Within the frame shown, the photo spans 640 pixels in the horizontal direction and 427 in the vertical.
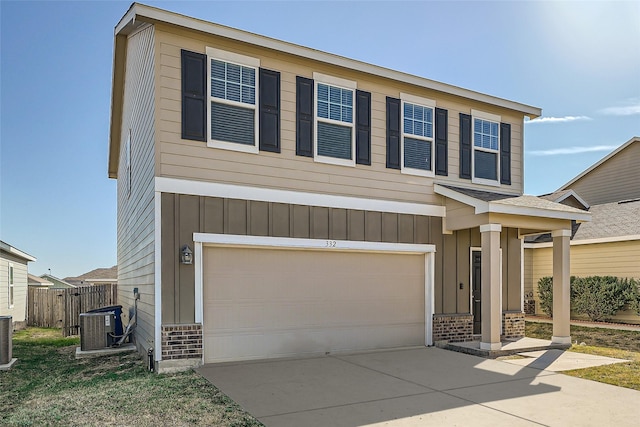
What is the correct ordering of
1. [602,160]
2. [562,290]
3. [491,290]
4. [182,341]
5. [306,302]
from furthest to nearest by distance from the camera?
[602,160] → [562,290] → [491,290] → [306,302] → [182,341]

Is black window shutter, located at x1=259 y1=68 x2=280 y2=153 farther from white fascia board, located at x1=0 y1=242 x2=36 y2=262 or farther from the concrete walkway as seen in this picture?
white fascia board, located at x1=0 y1=242 x2=36 y2=262

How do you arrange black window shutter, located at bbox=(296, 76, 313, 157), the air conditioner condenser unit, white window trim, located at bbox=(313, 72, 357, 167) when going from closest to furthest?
black window shutter, located at bbox=(296, 76, 313, 157) < white window trim, located at bbox=(313, 72, 357, 167) < the air conditioner condenser unit

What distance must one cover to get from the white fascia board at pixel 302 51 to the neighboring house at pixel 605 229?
19.0 ft

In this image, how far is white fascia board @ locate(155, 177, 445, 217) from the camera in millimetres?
7824

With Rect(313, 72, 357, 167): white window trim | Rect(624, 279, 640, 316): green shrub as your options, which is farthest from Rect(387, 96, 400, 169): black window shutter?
Rect(624, 279, 640, 316): green shrub

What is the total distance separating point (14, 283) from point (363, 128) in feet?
48.8

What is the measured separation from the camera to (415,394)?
630 centimetres

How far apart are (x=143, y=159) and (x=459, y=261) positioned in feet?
22.2

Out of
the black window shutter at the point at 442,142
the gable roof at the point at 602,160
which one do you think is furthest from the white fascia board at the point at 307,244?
the gable roof at the point at 602,160

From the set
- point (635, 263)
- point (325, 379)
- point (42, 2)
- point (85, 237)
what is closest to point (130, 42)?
point (42, 2)

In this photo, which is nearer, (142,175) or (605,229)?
(142,175)

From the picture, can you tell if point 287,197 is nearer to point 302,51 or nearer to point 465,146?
point 302,51

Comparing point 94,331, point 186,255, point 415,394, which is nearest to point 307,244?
point 186,255

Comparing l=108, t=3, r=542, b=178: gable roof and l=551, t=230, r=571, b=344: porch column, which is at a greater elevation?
l=108, t=3, r=542, b=178: gable roof
